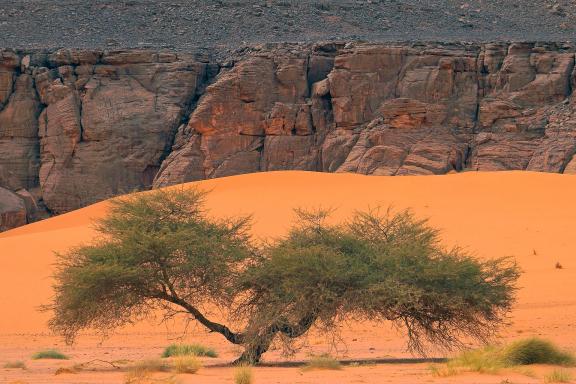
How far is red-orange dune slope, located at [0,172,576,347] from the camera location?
28.0 metres

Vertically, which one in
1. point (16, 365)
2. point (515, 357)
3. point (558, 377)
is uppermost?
point (16, 365)

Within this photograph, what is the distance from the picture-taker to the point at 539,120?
1706 inches

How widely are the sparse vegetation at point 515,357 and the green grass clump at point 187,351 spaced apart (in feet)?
16.4

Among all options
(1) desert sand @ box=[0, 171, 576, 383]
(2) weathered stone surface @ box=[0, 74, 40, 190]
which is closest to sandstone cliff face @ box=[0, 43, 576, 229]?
(2) weathered stone surface @ box=[0, 74, 40, 190]

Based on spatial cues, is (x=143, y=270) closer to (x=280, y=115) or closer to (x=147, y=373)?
(x=147, y=373)

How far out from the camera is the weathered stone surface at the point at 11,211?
144ft

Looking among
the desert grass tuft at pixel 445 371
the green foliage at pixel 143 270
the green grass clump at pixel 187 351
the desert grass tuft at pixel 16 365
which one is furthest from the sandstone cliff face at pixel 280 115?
the desert grass tuft at pixel 445 371

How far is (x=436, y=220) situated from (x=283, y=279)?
56.9 ft

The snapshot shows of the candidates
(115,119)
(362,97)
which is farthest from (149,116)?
(362,97)

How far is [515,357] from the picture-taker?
18250 millimetres

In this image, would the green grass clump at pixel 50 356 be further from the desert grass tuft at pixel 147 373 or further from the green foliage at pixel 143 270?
the desert grass tuft at pixel 147 373

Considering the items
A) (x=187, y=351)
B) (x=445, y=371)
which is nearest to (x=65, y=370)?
(x=187, y=351)

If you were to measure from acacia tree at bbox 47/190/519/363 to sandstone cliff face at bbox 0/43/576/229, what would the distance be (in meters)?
23.3

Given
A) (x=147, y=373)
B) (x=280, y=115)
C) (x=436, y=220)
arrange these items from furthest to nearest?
(x=280, y=115) < (x=436, y=220) < (x=147, y=373)
